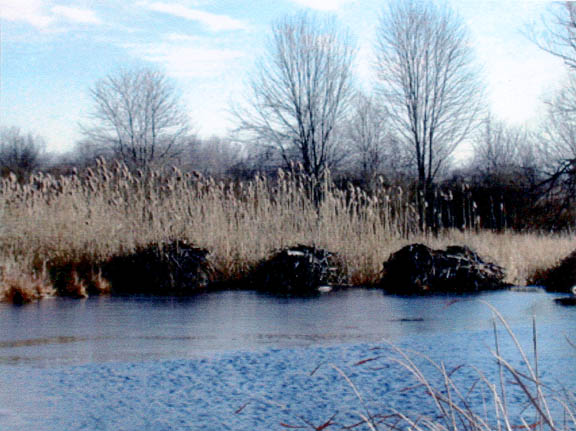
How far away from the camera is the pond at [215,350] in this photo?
13.6 feet

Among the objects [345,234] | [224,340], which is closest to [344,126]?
[345,234]

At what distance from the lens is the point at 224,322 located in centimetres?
756

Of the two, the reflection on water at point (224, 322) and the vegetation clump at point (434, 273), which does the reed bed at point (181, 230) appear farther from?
the reflection on water at point (224, 322)

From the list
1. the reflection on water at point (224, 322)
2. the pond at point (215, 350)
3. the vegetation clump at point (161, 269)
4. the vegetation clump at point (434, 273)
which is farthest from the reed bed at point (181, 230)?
the pond at point (215, 350)

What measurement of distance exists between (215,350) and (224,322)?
65.4 inches

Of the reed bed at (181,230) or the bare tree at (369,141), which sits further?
the bare tree at (369,141)

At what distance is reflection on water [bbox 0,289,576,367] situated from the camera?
19.7 feet

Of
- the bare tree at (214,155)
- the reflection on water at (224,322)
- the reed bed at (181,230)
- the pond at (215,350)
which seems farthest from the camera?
the bare tree at (214,155)

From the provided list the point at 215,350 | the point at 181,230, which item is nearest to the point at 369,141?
the point at 181,230

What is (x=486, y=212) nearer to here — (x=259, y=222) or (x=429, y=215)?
(x=429, y=215)

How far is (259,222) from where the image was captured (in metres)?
12.2

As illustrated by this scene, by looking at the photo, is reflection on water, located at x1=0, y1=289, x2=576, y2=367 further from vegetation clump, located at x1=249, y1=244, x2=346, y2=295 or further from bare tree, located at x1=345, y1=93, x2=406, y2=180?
bare tree, located at x1=345, y1=93, x2=406, y2=180

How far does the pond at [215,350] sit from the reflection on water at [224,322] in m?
0.02

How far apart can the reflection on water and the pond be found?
0.05 feet
